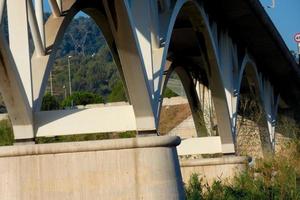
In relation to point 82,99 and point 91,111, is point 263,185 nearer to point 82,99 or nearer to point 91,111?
point 91,111

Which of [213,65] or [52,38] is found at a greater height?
[52,38]

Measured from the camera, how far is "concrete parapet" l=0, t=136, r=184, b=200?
53.9ft

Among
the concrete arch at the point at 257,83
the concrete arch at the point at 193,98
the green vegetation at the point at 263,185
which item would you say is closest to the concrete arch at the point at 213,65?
the green vegetation at the point at 263,185

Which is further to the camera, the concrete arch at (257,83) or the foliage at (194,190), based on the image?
the concrete arch at (257,83)

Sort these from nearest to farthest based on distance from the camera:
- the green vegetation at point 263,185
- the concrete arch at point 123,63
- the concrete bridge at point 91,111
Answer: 1. the concrete bridge at point 91,111
2. the concrete arch at point 123,63
3. the green vegetation at point 263,185

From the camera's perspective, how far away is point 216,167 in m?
32.5

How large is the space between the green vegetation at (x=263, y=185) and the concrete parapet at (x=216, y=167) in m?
3.18

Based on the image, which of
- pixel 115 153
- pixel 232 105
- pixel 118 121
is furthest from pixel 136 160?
pixel 232 105

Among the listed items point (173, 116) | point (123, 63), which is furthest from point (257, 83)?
point (173, 116)

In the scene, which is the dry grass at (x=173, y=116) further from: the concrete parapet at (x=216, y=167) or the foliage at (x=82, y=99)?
the concrete parapet at (x=216, y=167)

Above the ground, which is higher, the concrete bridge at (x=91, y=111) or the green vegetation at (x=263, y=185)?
the concrete bridge at (x=91, y=111)

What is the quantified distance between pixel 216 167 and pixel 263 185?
9008mm

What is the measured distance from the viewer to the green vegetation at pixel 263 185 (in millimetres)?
22641

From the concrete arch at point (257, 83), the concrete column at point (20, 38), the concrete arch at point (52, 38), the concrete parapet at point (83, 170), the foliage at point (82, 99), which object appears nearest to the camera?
the concrete column at point (20, 38)
